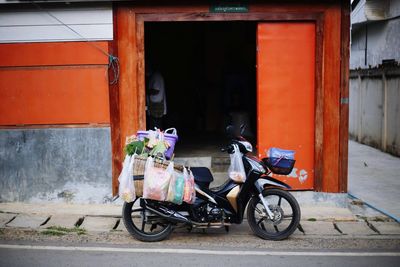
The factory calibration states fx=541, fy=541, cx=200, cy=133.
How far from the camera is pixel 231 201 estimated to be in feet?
24.3

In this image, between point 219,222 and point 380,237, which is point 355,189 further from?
point 219,222

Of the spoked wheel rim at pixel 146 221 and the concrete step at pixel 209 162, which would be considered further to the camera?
the concrete step at pixel 209 162

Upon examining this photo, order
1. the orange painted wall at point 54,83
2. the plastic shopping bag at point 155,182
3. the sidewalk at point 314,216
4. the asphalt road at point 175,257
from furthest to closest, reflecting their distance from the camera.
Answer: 1. the orange painted wall at point 54,83
2. the sidewalk at point 314,216
3. the plastic shopping bag at point 155,182
4. the asphalt road at point 175,257

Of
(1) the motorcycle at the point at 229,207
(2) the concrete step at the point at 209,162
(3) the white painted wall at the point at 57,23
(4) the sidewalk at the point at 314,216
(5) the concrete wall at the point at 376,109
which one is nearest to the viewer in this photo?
(1) the motorcycle at the point at 229,207

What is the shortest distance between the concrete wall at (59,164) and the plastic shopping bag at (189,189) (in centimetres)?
249

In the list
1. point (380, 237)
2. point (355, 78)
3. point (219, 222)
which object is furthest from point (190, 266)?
point (355, 78)

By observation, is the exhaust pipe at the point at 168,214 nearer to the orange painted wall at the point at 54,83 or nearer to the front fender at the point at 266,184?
the front fender at the point at 266,184

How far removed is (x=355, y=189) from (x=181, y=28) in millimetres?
7091

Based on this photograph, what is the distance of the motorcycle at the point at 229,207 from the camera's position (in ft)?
24.0

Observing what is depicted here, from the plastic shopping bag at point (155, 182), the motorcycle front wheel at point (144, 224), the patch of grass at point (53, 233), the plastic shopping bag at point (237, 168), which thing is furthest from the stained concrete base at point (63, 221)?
the plastic shopping bag at point (237, 168)

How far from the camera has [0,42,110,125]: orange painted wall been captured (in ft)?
29.9

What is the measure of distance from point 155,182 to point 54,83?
10.8 feet

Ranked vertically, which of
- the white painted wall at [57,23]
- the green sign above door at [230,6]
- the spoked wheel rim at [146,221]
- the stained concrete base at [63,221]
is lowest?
the stained concrete base at [63,221]

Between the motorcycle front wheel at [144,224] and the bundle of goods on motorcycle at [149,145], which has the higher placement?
the bundle of goods on motorcycle at [149,145]
